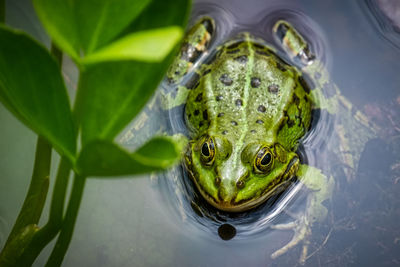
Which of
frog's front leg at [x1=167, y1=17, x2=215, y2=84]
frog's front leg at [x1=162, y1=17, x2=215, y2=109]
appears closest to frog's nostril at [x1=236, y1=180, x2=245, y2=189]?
frog's front leg at [x1=162, y1=17, x2=215, y2=109]

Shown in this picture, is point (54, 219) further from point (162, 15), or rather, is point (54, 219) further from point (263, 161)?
point (263, 161)

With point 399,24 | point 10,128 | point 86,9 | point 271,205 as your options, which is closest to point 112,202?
point 10,128

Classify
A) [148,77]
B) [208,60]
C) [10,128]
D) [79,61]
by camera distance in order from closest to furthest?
1. [79,61]
2. [148,77]
3. [10,128]
4. [208,60]

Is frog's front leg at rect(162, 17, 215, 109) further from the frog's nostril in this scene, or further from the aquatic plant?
the aquatic plant

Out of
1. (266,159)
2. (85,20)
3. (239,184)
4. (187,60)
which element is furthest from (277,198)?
(85,20)

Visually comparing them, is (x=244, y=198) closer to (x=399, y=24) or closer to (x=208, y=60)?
(x=208, y=60)

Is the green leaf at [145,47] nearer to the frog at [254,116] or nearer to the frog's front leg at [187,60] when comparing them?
the frog at [254,116]
